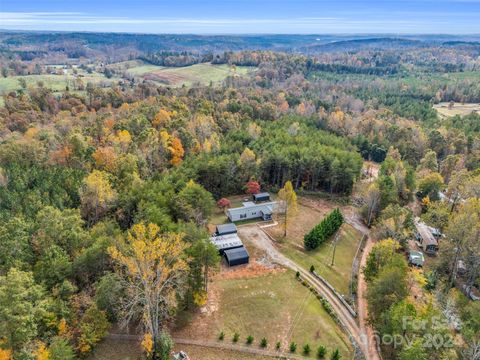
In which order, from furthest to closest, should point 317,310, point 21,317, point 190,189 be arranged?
point 190,189 → point 317,310 → point 21,317

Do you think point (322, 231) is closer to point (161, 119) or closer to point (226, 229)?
point (226, 229)

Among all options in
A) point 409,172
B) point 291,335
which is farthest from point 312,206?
point 291,335

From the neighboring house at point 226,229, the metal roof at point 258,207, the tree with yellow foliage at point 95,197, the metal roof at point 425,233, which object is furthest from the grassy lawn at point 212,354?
the metal roof at point 425,233

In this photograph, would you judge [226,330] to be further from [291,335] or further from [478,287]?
[478,287]

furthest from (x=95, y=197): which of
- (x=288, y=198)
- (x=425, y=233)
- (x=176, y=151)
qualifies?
(x=425, y=233)

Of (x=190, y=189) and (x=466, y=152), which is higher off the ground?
(x=190, y=189)

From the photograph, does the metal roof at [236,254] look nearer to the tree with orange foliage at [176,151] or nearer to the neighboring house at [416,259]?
the neighboring house at [416,259]

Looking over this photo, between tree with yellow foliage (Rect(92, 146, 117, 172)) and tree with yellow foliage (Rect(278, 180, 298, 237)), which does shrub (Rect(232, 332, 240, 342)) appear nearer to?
tree with yellow foliage (Rect(278, 180, 298, 237))
